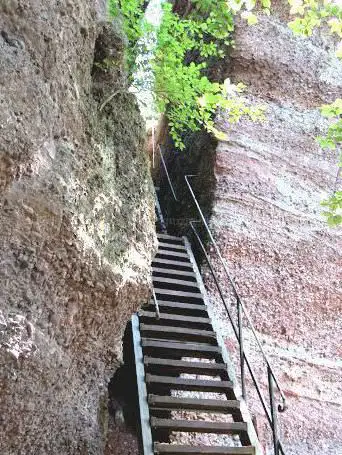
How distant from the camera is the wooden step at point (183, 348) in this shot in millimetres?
5664

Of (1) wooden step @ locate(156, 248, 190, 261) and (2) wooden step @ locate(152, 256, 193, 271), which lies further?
(1) wooden step @ locate(156, 248, 190, 261)

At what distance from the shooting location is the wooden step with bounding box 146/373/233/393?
205 inches

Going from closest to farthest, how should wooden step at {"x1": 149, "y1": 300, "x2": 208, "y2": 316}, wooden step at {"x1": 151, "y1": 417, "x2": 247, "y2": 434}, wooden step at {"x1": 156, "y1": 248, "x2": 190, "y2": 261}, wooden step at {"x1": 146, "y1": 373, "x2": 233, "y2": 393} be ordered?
wooden step at {"x1": 151, "y1": 417, "x2": 247, "y2": 434}
wooden step at {"x1": 146, "y1": 373, "x2": 233, "y2": 393}
wooden step at {"x1": 149, "y1": 300, "x2": 208, "y2": 316}
wooden step at {"x1": 156, "y1": 248, "x2": 190, "y2": 261}

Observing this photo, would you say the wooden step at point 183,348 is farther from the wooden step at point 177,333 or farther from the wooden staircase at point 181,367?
the wooden step at point 177,333

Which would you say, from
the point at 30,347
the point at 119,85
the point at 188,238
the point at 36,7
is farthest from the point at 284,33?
the point at 30,347

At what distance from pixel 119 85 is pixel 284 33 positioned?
20.3ft

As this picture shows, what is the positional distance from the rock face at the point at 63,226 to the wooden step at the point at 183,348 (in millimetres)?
1166

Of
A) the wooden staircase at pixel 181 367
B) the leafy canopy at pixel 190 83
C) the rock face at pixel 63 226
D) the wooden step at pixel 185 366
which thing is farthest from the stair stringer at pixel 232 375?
the leafy canopy at pixel 190 83

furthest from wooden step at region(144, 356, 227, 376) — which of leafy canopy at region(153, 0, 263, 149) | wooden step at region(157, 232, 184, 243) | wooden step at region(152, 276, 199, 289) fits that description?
wooden step at region(157, 232, 184, 243)

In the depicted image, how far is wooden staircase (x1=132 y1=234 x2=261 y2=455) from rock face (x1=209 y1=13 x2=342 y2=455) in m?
1.12

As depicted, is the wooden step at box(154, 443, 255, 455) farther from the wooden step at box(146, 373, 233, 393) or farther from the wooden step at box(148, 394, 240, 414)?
the wooden step at box(146, 373, 233, 393)

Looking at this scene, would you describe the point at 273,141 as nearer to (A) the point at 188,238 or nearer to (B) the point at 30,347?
(A) the point at 188,238

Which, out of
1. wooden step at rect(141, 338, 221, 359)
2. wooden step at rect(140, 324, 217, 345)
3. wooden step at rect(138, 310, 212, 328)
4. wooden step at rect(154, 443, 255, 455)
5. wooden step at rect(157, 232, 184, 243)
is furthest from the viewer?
wooden step at rect(157, 232, 184, 243)

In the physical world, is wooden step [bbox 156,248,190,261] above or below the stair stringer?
above
